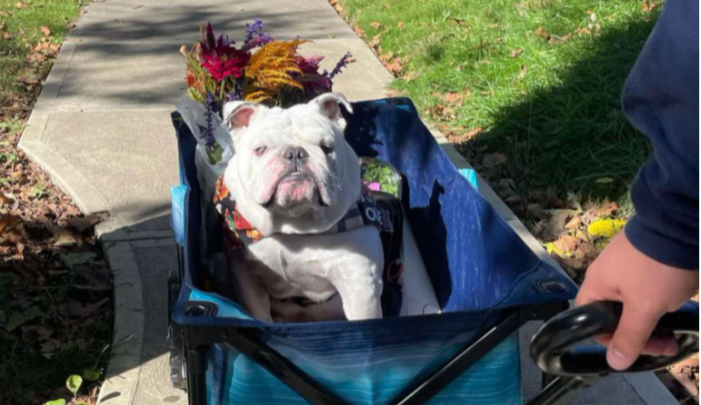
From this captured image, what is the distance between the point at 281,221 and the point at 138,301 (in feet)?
3.95

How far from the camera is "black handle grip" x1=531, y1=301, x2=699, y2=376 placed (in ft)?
4.09

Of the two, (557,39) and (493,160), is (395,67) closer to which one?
(557,39)

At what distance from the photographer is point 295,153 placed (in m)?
2.76

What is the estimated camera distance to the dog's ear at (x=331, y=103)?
311cm

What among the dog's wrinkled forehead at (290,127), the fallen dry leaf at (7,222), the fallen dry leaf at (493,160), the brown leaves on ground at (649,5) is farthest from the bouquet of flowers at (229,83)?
the brown leaves on ground at (649,5)

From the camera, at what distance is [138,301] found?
3820 mm

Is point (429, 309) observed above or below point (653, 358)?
below

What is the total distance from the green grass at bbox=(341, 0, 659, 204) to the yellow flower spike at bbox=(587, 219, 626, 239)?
29cm

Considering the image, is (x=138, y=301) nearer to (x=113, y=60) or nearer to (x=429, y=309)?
(x=429, y=309)

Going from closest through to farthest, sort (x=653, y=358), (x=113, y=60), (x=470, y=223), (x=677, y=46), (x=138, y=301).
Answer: (x=677, y=46), (x=653, y=358), (x=470, y=223), (x=138, y=301), (x=113, y=60)

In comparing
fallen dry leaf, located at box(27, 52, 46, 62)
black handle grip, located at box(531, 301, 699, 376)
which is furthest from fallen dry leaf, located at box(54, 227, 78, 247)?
black handle grip, located at box(531, 301, 699, 376)

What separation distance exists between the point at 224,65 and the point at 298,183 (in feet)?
3.68

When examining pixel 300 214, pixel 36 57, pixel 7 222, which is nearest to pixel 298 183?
pixel 300 214

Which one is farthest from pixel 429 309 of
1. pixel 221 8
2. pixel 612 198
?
pixel 221 8
